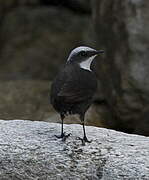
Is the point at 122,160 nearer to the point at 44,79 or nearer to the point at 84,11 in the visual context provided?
the point at 44,79

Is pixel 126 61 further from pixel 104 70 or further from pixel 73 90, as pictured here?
pixel 73 90

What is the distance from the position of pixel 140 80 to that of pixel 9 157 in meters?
3.62

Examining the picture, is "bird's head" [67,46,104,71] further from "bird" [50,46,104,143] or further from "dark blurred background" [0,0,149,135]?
"dark blurred background" [0,0,149,135]

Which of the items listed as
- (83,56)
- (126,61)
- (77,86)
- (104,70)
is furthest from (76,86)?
(104,70)

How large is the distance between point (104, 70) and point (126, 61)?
71 centimetres

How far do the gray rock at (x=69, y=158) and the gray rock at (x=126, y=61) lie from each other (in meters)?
2.93

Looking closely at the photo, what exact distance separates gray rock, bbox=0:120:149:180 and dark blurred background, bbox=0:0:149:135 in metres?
2.85

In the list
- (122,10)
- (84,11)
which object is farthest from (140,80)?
(84,11)

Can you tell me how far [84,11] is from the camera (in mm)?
14352

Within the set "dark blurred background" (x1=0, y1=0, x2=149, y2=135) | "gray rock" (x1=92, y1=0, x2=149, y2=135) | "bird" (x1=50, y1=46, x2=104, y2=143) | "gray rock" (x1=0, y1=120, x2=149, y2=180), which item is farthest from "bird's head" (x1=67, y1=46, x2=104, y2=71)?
"gray rock" (x1=92, y1=0, x2=149, y2=135)

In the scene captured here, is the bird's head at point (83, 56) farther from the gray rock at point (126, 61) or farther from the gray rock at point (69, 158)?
the gray rock at point (126, 61)

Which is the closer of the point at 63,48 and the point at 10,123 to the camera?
the point at 10,123

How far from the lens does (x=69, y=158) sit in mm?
5844

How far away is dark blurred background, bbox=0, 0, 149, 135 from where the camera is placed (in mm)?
9094
